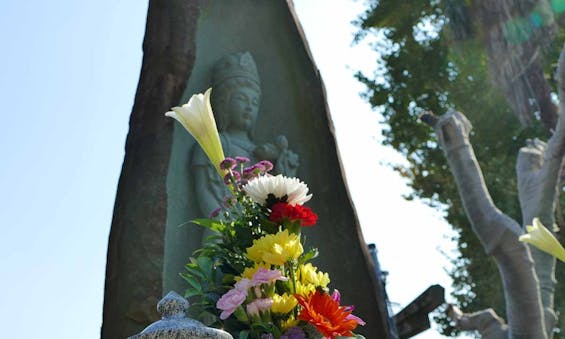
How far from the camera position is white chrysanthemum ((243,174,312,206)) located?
2.69 m

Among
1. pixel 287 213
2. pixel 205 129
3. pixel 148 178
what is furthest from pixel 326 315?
pixel 148 178

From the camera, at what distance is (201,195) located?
5195 millimetres

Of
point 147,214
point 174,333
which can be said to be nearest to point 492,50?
point 147,214

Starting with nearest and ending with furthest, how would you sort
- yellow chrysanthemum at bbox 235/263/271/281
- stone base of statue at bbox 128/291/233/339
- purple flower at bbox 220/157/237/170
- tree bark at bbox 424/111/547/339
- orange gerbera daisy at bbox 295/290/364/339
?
stone base of statue at bbox 128/291/233/339 < orange gerbera daisy at bbox 295/290/364/339 < yellow chrysanthemum at bbox 235/263/271/281 < purple flower at bbox 220/157/237/170 < tree bark at bbox 424/111/547/339

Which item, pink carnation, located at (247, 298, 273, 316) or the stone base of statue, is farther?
pink carnation, located at (247, 298, 273, 316)

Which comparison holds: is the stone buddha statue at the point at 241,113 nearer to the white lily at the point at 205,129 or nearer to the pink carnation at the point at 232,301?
the white lily at the point at 205,129

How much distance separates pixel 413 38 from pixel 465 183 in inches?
278

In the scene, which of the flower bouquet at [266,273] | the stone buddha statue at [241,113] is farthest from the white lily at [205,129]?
the stone buddha statue at [241,113]

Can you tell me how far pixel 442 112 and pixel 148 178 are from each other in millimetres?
9927

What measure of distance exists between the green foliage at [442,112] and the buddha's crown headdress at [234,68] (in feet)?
23.8

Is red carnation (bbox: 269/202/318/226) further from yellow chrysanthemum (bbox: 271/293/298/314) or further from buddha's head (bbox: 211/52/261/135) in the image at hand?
buddha's head (bbox: 211/52/261/135)

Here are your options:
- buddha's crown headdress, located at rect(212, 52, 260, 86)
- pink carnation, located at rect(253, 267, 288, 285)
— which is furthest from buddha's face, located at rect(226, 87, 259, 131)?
pink carnation, located at rect(253, 267, 288, 285)

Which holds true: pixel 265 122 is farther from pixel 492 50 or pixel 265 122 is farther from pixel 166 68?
pixel 492 50

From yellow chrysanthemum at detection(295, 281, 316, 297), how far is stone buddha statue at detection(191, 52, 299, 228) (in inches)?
110
